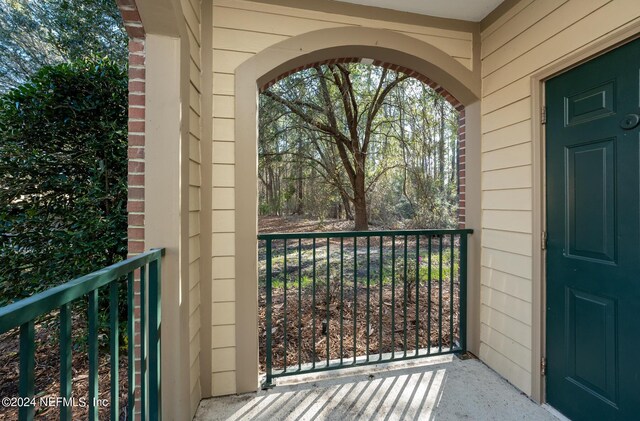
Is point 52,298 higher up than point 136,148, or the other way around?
point 136,148

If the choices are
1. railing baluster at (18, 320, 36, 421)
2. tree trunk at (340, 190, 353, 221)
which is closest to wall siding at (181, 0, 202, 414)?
railing baluster at (18, 320, 36, 421)

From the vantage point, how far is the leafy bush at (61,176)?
2.18m

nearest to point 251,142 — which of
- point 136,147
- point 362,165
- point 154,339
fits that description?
point 136,147

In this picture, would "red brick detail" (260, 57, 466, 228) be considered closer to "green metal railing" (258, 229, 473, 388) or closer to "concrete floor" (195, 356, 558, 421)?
"green metal railing" (258, 229, 473, 388)

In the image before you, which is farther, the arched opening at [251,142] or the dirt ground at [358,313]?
the dirt ground at [358,313]

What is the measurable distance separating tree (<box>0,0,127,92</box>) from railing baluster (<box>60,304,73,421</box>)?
397cm

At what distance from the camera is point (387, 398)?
1.90m

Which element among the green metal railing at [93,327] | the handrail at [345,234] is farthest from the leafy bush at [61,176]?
the handrail at [345,234]

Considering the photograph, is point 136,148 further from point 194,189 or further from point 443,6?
point 443,6

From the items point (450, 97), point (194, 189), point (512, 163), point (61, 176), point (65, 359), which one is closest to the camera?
point (65, 359)

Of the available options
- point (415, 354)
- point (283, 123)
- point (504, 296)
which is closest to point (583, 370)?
point (504, 296)

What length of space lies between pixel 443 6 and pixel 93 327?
2.68 metres

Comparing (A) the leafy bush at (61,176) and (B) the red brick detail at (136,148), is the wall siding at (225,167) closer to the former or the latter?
(B) the red brick detail at (136,148)

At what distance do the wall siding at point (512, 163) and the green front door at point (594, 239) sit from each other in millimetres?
136
